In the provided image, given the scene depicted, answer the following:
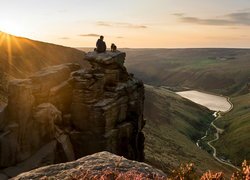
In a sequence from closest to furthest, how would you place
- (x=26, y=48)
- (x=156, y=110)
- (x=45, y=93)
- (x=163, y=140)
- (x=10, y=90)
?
(x=10, y=90) < (x=45, y=93) < (x=163, y=140) < (x=26, y=48) < (x=156, y=110)

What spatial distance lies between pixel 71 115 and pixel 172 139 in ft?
286

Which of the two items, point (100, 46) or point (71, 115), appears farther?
point (100, 46)

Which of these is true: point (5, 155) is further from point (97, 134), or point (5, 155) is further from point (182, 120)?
point (182, 120)

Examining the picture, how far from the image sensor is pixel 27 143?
41094mm

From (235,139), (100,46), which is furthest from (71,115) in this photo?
(235,139)

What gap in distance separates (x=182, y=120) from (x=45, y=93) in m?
143

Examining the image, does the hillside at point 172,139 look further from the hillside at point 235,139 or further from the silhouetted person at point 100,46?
the silhouetted person at point 100,46

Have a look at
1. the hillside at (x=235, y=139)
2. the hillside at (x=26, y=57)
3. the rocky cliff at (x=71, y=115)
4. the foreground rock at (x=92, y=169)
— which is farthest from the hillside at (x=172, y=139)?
the foreground rock at (x=92, y=169)

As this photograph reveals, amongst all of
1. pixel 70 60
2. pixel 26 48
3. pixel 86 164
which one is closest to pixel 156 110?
pixel 70 60

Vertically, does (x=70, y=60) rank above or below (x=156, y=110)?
above

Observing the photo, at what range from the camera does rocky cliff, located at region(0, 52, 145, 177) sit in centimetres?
4047

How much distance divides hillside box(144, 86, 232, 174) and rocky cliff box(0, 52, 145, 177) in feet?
52.0

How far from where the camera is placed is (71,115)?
5019 cm

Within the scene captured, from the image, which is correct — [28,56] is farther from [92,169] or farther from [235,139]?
[92,169]
